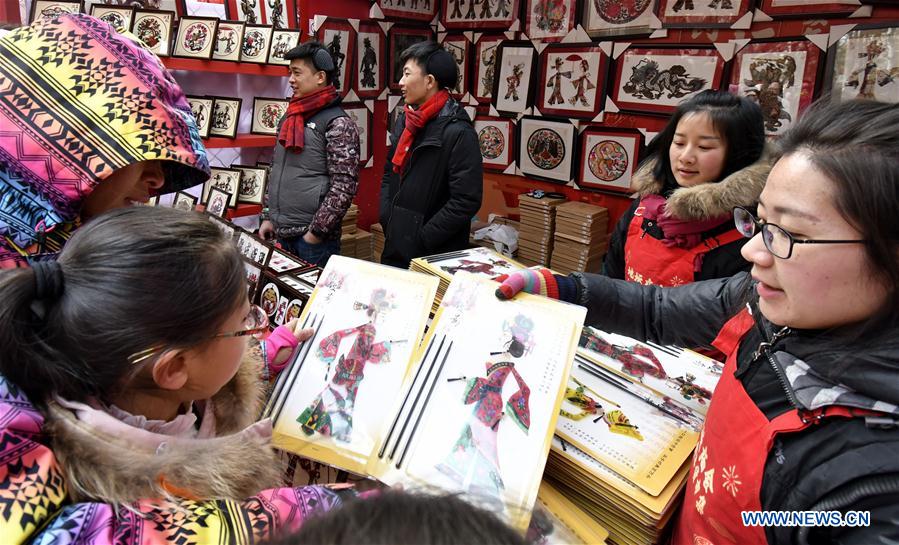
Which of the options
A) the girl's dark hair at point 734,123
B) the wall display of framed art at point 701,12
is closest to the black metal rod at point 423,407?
the girl's dark hair at point 734,123

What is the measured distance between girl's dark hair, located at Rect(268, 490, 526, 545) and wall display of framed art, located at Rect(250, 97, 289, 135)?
3603 mm

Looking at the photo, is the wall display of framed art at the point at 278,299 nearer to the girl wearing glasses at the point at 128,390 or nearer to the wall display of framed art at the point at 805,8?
the girl wearing glasses at the point at 128,390

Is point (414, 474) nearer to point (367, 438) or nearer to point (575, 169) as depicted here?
point (367, 438)

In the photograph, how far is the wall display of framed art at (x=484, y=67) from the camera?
15.9 ft

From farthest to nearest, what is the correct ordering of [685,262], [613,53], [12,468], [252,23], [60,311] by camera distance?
[613,53] < [252,23] < [685,262] < [60,311] < [12,468]

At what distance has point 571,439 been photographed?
990mm

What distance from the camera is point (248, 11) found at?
3.56m

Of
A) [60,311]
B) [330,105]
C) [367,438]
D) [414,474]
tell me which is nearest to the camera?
[60,311]

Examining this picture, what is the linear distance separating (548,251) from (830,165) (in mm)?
3792

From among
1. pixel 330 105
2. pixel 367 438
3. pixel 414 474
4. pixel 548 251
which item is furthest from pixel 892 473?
pixel 548 251

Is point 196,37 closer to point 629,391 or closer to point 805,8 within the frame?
point 629,391

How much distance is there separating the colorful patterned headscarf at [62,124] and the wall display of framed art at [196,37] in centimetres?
234

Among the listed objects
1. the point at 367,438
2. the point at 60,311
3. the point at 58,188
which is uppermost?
the point at 58,188

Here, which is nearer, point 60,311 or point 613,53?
point 60,311
